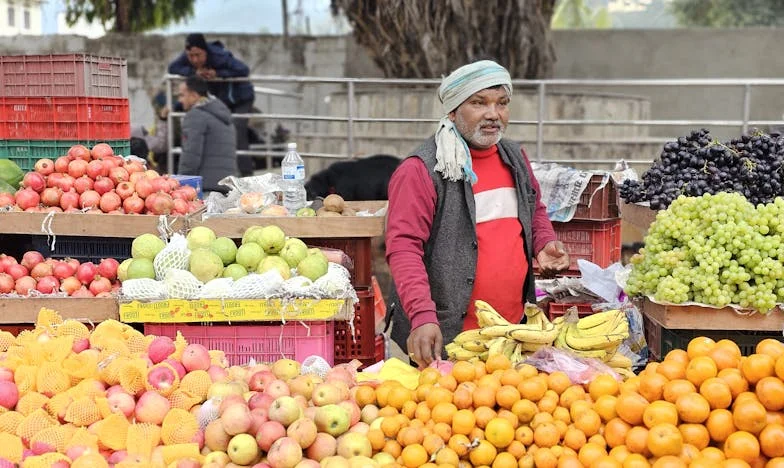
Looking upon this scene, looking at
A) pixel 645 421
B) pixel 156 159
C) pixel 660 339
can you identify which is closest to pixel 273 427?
pixel 645 421

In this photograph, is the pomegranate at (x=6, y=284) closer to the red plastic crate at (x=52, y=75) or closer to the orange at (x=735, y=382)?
the red plastic crate at (x=52, y=75)

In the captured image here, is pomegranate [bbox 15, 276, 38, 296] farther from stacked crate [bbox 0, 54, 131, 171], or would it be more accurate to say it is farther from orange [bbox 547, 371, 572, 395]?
orange [bbox 547, 371, 572, 395]

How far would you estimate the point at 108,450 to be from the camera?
2607mm

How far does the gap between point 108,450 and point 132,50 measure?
45.7 feet

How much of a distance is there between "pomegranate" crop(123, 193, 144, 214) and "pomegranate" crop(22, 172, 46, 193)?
1.73 feet

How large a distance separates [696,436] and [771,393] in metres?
0.26

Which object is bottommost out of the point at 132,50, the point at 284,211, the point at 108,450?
the point at 108,450

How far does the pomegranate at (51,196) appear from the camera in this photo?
461 centimetres

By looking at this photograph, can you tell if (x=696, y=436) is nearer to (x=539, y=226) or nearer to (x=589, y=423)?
(x=589, y=423)

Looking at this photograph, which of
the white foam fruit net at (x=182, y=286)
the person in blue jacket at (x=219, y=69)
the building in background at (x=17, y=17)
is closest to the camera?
the white foam fruit net at (x=182, y=286)

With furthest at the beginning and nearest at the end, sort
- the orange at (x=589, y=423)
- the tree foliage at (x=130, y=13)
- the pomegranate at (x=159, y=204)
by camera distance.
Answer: the tree foliage at (x=130, y=13) → the pomegranate at (x=159, y=204) → the orange at (x=589, y=423)

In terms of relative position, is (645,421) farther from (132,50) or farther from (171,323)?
(132,50)

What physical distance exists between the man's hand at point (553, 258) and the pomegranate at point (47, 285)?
255 cm

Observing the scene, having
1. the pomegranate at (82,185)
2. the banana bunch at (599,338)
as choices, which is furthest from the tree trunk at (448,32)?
the banana bunch at (599,338)
